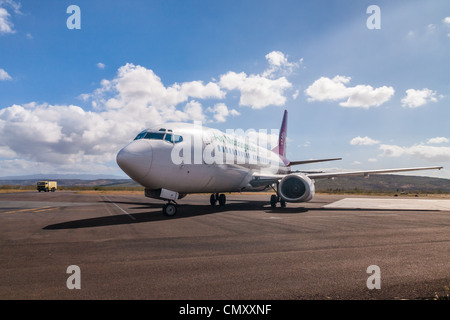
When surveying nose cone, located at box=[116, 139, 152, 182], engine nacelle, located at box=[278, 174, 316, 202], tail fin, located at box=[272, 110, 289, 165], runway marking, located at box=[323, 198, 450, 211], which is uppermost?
tail fin, located at box=[272, 110, 289, 165]

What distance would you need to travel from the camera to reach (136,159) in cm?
1149

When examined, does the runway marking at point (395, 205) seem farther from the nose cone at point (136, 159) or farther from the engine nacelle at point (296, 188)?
the nose cone at point (136, 159)

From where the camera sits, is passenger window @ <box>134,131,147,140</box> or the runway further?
passenger window @ <box>134,131,147,140</box>

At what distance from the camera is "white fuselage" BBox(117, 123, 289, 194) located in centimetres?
1179

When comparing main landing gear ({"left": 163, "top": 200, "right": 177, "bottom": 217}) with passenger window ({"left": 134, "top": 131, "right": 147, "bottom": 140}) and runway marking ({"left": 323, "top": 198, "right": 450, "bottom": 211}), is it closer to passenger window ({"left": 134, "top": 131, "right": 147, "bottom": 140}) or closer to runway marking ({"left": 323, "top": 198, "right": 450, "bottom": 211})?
passenger window ({"left": 134, "top": 131, "right": 147, "bottom": 140})

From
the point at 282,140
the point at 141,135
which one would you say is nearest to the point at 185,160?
the point at 141,135

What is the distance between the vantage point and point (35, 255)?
20.2ft

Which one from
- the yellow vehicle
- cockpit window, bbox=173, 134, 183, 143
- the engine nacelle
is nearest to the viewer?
cockpit window, bbox=173, 134, 183, 143

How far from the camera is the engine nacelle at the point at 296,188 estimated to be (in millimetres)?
17328

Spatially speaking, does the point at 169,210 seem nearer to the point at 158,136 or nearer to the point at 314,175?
the point at 158,136

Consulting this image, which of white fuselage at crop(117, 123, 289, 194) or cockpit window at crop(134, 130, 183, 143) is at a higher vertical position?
cockpit window at crop(134, 130, 183, 143)

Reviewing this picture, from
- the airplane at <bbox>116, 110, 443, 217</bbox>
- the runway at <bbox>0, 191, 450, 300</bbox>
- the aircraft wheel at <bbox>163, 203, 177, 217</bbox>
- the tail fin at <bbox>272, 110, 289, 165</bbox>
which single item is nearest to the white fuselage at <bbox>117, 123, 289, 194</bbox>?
the airplane at <bbox>116, 110, 443, 217</bbox>

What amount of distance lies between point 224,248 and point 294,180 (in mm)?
13060
